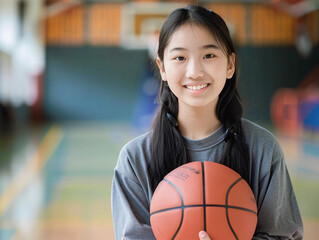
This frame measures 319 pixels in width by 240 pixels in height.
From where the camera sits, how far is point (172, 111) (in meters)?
1.62

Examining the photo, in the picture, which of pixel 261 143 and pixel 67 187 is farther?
pixel 67 187

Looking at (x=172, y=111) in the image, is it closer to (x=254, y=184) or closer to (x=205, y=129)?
(x=205, y=129)

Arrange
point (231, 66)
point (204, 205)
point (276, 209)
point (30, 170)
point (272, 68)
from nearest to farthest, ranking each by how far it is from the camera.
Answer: point (204, 205) → point (276, 209) → point (231, 66) → point (30, 170) → point (272, 68)

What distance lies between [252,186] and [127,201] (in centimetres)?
42

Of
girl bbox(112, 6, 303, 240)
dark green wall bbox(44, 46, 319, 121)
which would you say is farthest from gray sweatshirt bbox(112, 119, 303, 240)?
dark green wall bbox(44, 46, 319, 121)

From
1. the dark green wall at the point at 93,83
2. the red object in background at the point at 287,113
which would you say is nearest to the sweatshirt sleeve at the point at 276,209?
the red object in background at the point at 287,113

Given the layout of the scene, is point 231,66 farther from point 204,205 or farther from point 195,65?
point 204,205

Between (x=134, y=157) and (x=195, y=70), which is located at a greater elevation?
(x=195, y=70)

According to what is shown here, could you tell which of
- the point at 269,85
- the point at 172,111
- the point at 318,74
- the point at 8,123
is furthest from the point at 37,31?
the point at 172,111

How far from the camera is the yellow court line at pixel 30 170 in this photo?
387cm

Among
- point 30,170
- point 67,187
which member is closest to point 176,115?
point 67,187

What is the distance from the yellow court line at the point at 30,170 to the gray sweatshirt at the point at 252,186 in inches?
87.2

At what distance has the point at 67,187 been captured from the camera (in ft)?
14.4

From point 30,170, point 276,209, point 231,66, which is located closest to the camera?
point 276,209
